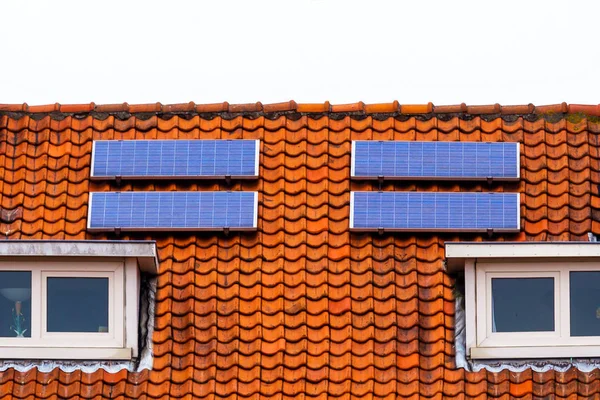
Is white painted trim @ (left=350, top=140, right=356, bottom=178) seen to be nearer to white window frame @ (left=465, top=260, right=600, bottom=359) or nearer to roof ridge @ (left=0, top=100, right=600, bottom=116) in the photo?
roof ridge @ (left=0, top=100, right=600, bottom=116)

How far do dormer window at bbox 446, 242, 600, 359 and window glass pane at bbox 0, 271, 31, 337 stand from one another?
14.4 feet

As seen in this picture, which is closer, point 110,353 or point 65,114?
point 110,353

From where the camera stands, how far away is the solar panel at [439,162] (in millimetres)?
17594

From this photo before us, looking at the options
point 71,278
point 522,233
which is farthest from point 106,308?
point 522,233

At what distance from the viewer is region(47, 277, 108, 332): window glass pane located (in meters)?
16.3

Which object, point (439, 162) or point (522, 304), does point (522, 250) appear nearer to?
point (522, 304)

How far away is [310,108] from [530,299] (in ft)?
12.1

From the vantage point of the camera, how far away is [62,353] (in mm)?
16156

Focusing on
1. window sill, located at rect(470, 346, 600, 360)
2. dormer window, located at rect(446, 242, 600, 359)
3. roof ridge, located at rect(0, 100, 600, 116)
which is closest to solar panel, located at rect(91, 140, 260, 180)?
roof ridge, located at rect(0, 100, 600, 116)

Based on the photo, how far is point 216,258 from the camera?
55.8 feet

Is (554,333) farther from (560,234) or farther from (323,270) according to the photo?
(323,270)

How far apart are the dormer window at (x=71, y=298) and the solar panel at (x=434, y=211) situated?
2.44m

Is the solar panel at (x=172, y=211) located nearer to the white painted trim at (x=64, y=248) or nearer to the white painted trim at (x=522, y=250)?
the white painted trim at (x=64, y=248)

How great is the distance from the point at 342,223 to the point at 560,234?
92.6 inches
